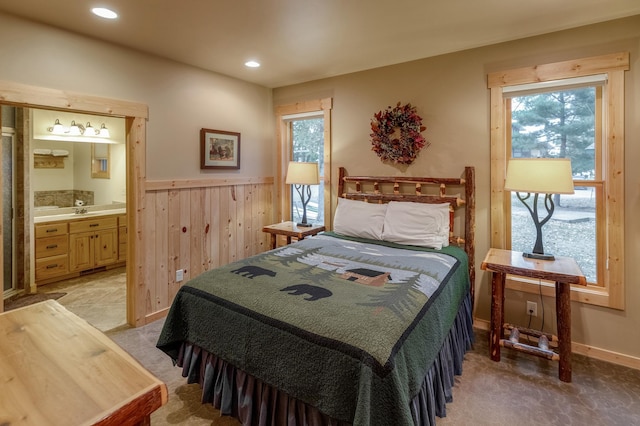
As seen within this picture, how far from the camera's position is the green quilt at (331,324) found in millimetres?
1397

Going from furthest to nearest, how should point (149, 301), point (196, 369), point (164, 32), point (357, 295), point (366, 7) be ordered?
point (149, 301) → point (164, 32) → point (366, 7) → point (196, 369) → point (357, 295)

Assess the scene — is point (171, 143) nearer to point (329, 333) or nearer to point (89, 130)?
point (89, 130)

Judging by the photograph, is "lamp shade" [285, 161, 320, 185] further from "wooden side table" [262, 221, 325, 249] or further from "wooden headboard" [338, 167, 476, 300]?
"wooden side table" [262, 221, 325, 249]

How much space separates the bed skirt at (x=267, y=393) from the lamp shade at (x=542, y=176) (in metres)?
1.17

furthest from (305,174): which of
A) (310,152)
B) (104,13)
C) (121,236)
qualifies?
(121,236)

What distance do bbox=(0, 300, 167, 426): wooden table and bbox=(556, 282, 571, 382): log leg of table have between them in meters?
2.60

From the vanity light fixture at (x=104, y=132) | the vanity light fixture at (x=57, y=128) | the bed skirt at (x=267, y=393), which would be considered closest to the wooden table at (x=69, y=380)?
the bed skirt at (x=267, y=393)

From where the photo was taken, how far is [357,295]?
1.85m

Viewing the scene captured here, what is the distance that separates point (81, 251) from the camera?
4605mm

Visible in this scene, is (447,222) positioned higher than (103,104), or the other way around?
(103,104)

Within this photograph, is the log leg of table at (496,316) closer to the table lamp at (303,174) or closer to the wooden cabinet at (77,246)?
the table lamp at (303,174)

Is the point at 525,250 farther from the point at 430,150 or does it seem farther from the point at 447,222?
the point at 430,150

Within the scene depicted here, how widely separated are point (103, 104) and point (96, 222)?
2.61m

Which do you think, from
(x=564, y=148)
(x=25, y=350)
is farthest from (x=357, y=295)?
(x=564, y=148)
